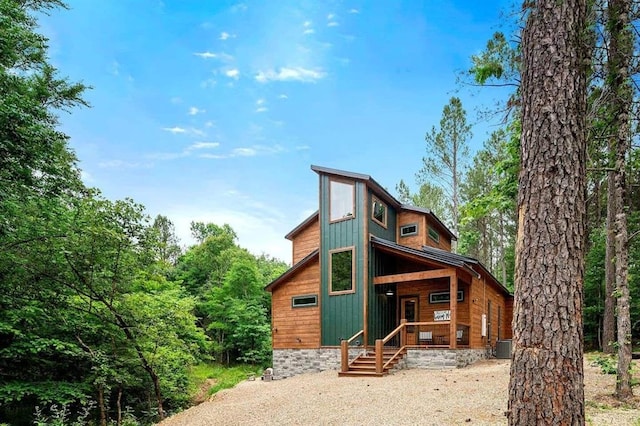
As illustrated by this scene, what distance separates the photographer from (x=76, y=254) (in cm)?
897

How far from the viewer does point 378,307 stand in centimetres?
1312

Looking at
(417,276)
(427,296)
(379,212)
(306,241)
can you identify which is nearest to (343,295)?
(417,276)

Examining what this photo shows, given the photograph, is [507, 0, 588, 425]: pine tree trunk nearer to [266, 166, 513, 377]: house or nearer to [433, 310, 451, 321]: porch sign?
[266, 166, 513, 377]: house

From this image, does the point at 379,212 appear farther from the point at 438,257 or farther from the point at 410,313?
the point at 410,313

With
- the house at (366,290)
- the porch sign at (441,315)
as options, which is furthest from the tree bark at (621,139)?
the porch sign at (441,315)

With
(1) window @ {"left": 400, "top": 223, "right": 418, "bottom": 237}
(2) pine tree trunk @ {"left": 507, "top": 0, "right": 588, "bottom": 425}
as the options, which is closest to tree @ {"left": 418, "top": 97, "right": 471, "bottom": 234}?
(1) window @ {"left": 400, "top": 223, "right": 418, "bottom": 237}

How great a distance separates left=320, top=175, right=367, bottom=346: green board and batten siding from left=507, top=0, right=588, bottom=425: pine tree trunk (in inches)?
394

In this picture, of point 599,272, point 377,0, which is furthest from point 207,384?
point 599,272

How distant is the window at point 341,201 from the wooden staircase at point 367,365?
4306 millimetres

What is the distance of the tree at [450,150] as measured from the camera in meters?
21.3

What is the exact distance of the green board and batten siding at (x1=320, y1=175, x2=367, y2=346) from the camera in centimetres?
1281

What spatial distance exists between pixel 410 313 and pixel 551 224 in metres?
11.7

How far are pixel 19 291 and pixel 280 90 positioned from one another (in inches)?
506

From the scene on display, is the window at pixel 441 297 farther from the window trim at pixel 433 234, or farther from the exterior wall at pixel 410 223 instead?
the window trim at pixel 433 234
